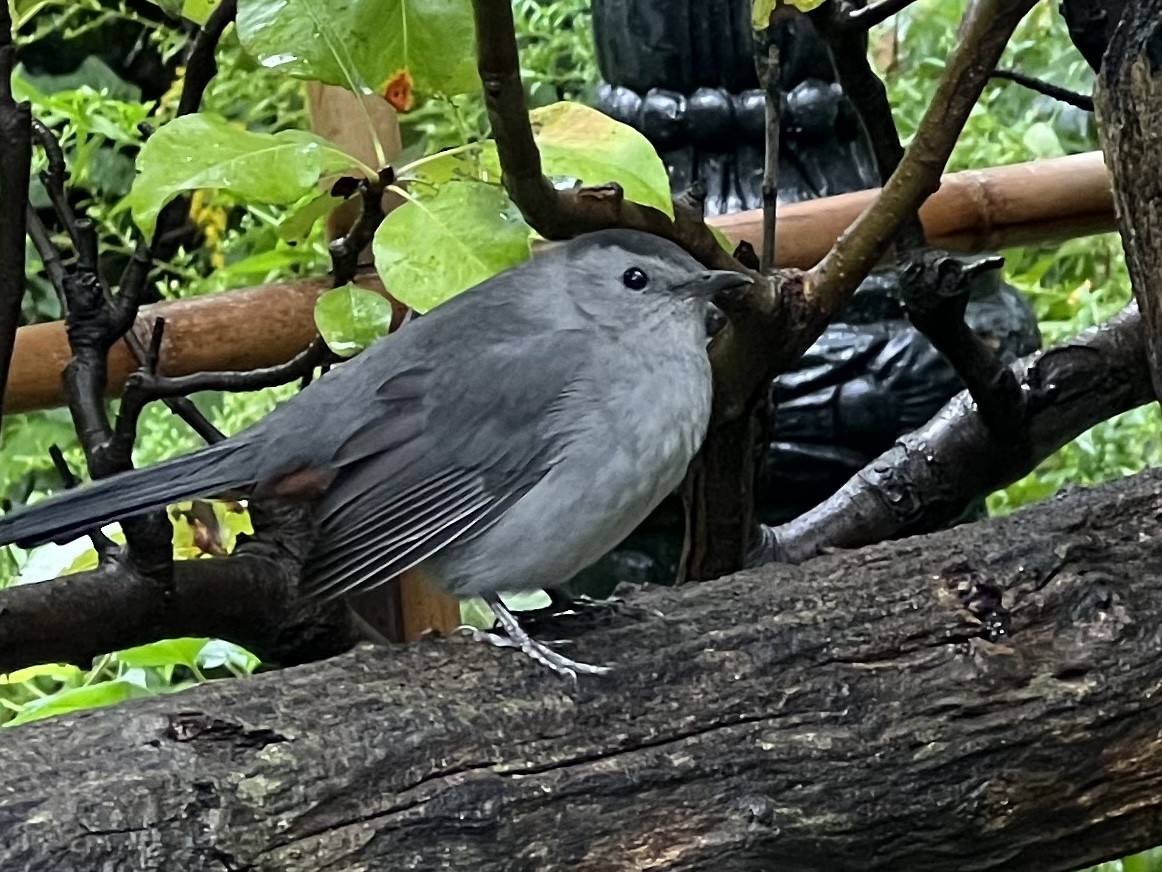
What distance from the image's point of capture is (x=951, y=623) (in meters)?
1.28

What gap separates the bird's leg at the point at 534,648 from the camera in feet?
4.08

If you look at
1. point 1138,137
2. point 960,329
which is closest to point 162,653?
point 960,329

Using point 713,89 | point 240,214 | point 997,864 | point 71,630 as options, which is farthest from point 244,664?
point 240,214

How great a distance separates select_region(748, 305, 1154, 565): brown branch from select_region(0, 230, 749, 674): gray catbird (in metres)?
0.32

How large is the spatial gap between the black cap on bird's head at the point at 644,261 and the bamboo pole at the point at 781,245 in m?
0.14

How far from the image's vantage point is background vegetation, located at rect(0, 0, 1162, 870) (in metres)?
2.63

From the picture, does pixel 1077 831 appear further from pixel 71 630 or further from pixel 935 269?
pixel 71 630

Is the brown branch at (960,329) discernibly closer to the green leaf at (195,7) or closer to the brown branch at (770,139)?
the brown branch at (770,139)

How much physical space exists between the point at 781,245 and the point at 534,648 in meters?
0.66

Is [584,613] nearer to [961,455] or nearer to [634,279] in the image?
[634,279]

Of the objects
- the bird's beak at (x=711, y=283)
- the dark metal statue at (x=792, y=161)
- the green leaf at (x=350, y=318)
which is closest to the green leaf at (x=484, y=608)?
the dark metal statue at (x=792, y=161)

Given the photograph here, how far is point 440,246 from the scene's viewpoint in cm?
121

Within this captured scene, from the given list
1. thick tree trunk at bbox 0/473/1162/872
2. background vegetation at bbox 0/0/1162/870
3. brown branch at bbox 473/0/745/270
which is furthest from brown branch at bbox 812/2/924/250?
background vegetation at bbox 0/0/1162/870

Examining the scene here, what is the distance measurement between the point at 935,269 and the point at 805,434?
45 centimetres
